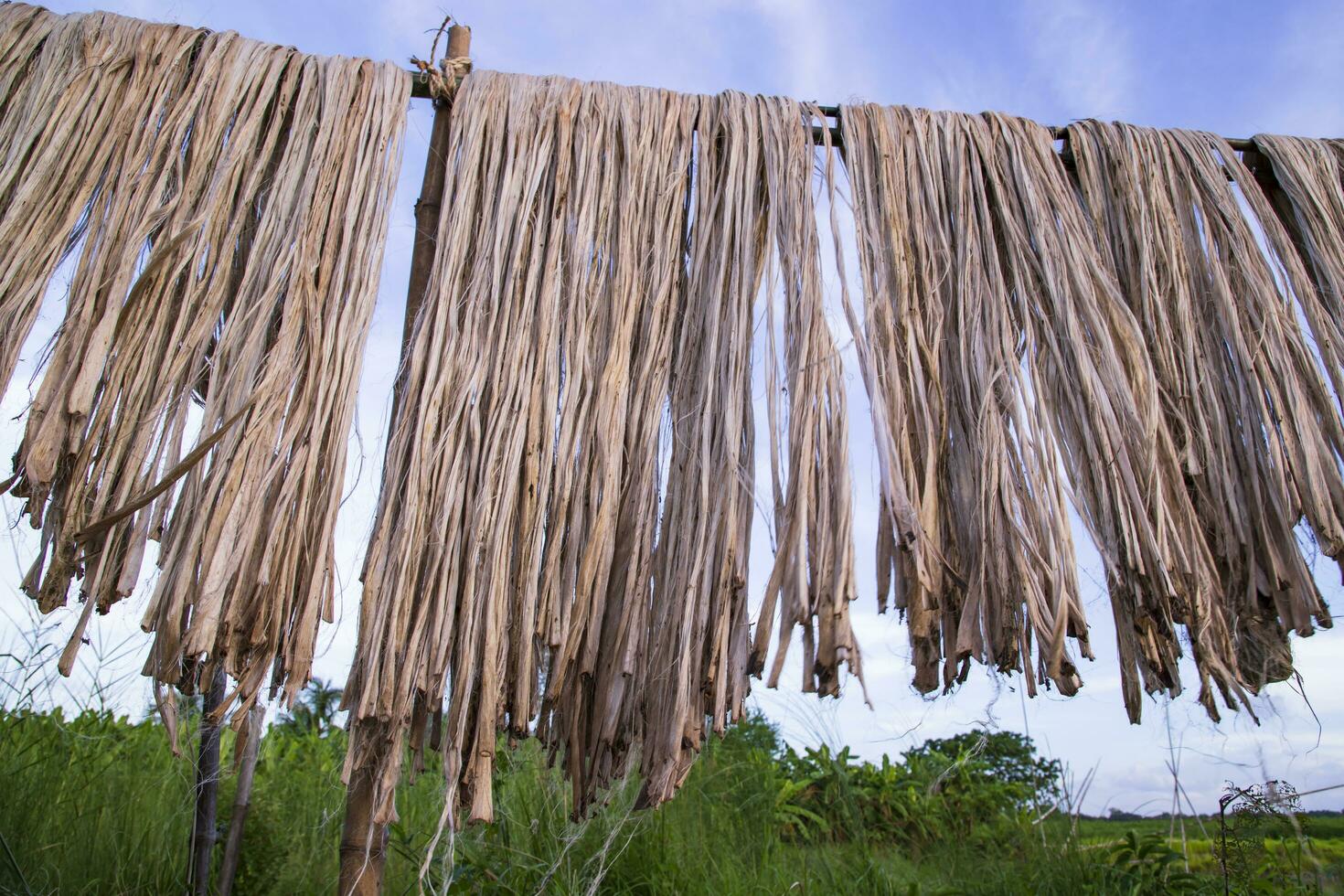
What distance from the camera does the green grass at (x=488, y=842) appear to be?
5.77 feet

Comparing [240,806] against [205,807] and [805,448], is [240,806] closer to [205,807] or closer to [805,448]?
[205,807]

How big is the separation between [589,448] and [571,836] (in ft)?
A: 2.26

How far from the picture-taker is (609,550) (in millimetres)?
1275

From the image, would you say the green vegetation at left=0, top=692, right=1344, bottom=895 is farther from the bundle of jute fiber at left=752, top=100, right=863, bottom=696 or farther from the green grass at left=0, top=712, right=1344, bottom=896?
the bundle of jute fiber at left=752, top=100, right=863, bottom=696

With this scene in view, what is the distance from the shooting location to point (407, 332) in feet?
4.69

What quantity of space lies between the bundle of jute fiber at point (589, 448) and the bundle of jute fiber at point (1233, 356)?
558 millimetres

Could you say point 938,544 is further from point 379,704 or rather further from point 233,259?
point 233,259

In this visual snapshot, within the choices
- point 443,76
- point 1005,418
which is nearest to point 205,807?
point 443,76

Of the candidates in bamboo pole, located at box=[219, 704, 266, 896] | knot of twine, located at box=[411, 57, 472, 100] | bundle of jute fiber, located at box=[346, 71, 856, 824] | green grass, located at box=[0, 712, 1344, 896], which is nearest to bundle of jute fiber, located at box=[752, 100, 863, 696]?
bundle of jute fiber, located at box=[346, 71, 856, 824]

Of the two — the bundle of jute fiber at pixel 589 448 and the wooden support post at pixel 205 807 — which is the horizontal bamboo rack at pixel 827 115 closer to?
the bundle of jute fiber at pixel 589 448

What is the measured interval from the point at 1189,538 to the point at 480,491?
0.99 metres

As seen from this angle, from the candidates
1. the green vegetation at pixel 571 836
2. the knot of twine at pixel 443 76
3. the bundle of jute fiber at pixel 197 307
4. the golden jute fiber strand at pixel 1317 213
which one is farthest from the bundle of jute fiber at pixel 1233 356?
the bundle of jute fiber at pixel 197 307

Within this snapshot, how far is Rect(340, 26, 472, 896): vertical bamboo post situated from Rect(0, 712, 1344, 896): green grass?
433 millimetres

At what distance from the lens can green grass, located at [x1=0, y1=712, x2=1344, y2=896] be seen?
1.76m
